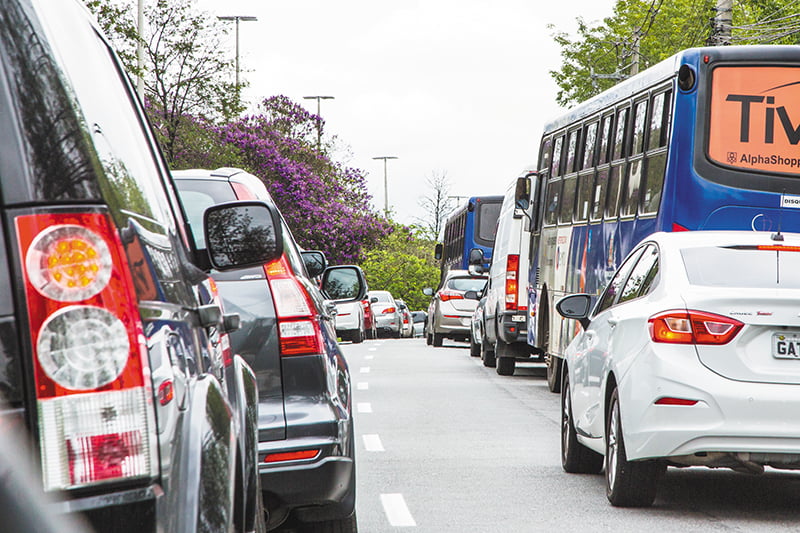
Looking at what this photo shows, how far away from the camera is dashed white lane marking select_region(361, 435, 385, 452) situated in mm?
11016

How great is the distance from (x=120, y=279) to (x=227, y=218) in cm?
153

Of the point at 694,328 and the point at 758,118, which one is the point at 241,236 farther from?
the point at 758,118

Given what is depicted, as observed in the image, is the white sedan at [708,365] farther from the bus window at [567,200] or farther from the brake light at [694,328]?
the bus window at [567,200]

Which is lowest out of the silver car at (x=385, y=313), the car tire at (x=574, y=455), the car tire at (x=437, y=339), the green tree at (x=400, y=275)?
the green tree at (x=400, y=275)

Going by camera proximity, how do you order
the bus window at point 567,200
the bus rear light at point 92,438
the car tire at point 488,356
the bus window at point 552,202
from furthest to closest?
the car tire at point 488,356
the bus window at point 552,202
the bus window at point 567,200
the bus rear light at point 92,438

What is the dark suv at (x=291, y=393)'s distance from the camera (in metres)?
5.50

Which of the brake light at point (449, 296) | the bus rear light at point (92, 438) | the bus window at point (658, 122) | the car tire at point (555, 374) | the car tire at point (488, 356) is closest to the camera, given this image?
the bus rear light at point (92, 438)

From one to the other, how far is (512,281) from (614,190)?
5.88 m

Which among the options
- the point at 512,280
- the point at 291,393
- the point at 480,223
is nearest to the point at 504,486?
the point at 291,393

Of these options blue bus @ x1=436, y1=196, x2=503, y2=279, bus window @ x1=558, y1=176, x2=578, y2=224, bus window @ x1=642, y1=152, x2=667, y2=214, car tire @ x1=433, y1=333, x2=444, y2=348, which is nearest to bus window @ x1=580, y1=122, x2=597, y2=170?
bus window @ x1=558, y1=176, x2=578, y2=224

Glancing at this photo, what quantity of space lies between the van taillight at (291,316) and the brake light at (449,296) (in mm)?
25690

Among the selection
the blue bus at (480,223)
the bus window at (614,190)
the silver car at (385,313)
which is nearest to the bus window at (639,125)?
the bus window at (614,190)

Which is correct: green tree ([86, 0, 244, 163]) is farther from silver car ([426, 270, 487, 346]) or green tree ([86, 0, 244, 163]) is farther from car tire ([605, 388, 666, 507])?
car tire ([605, 388, 666, 507])

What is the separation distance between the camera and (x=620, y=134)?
14680mm
